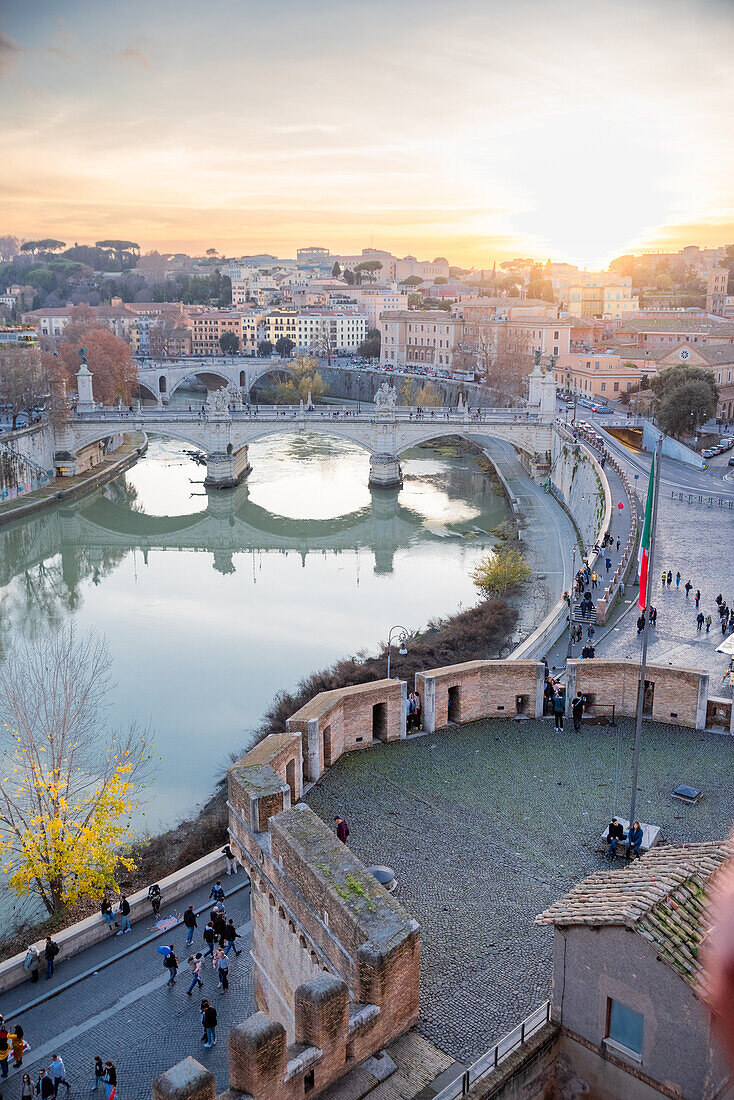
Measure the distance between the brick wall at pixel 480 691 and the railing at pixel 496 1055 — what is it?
3.59m

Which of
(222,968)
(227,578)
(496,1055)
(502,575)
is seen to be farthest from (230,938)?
(227,578)

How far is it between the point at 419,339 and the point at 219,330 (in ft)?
50.0

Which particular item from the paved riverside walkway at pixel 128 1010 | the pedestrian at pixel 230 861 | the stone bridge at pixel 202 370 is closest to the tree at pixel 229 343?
the stone bridge at pixel 202 370

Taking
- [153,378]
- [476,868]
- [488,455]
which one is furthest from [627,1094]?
[153,378]

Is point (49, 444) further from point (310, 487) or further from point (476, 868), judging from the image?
point (476, 868)

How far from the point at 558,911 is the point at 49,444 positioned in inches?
970

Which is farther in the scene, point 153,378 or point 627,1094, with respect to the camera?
point 153,378

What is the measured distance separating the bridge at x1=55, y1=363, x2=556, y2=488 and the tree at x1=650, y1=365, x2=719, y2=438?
3.03 m

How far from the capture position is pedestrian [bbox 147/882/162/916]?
7281mm

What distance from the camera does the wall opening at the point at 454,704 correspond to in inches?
324

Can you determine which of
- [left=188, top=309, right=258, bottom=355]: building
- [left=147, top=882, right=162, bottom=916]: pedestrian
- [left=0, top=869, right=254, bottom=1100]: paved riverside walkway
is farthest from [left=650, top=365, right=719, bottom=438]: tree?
[left=188, top=309, right=258, bottom=355]: building

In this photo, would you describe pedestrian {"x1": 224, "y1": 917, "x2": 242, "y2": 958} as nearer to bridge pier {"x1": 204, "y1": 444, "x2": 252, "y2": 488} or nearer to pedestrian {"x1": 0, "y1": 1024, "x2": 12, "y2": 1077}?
pedestrian {"x1": 0, "y1": 1024, "x2": 12, "y2": 1077}

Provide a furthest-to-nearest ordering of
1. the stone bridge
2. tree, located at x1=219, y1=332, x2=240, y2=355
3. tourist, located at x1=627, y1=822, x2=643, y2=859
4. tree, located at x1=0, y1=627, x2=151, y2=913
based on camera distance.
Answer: tree, located at x1=219, y1=332, x2=240, y2=355 < the stone bridge < tree, located at x1=0, y1=627, x2=151, y2=913 < tourist, located at x1=627, y1=822, x2=643, y2=859

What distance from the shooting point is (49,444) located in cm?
2675
